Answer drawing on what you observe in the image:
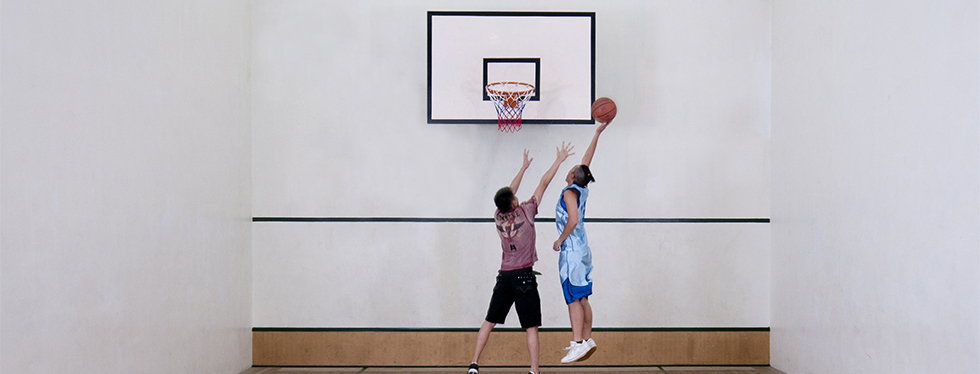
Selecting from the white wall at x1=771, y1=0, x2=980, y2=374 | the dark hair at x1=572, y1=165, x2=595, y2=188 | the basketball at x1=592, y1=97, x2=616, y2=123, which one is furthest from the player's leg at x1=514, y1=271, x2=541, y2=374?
the white wall at x1=771, y1=0, x2=980, y2=374

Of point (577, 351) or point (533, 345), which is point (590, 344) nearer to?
point (577, 351)

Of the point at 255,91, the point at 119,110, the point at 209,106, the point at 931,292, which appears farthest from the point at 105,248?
the point at 931,292

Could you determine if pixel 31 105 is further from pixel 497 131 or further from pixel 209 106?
pixel 497 131

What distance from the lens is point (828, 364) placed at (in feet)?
13.1

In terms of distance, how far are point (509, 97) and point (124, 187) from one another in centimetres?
250

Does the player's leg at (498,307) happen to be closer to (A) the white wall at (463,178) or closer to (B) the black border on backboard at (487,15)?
(A) the white wall at (463,178)

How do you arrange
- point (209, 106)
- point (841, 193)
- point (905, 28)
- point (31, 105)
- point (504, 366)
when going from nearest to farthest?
1. point (31, 105)
2. point (905, 28)
3. point (841, 193)
4. point (209, 106)
5. point (504, 366)

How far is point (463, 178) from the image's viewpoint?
4.81m

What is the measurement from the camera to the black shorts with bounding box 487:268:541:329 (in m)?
3.93

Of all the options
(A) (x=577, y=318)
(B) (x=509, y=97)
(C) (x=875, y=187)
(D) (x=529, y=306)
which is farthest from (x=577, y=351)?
(C) (x=875, y=187)

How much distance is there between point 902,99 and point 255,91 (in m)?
4.32

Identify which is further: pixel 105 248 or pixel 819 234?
pixel 819 234

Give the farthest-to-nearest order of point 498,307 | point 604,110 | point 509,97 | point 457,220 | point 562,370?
1. point 457,220
2. point 562,370
3. point 509,97
4. point 604,110
5. point 498,307

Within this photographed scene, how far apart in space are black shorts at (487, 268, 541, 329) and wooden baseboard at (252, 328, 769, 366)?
0.81 m
